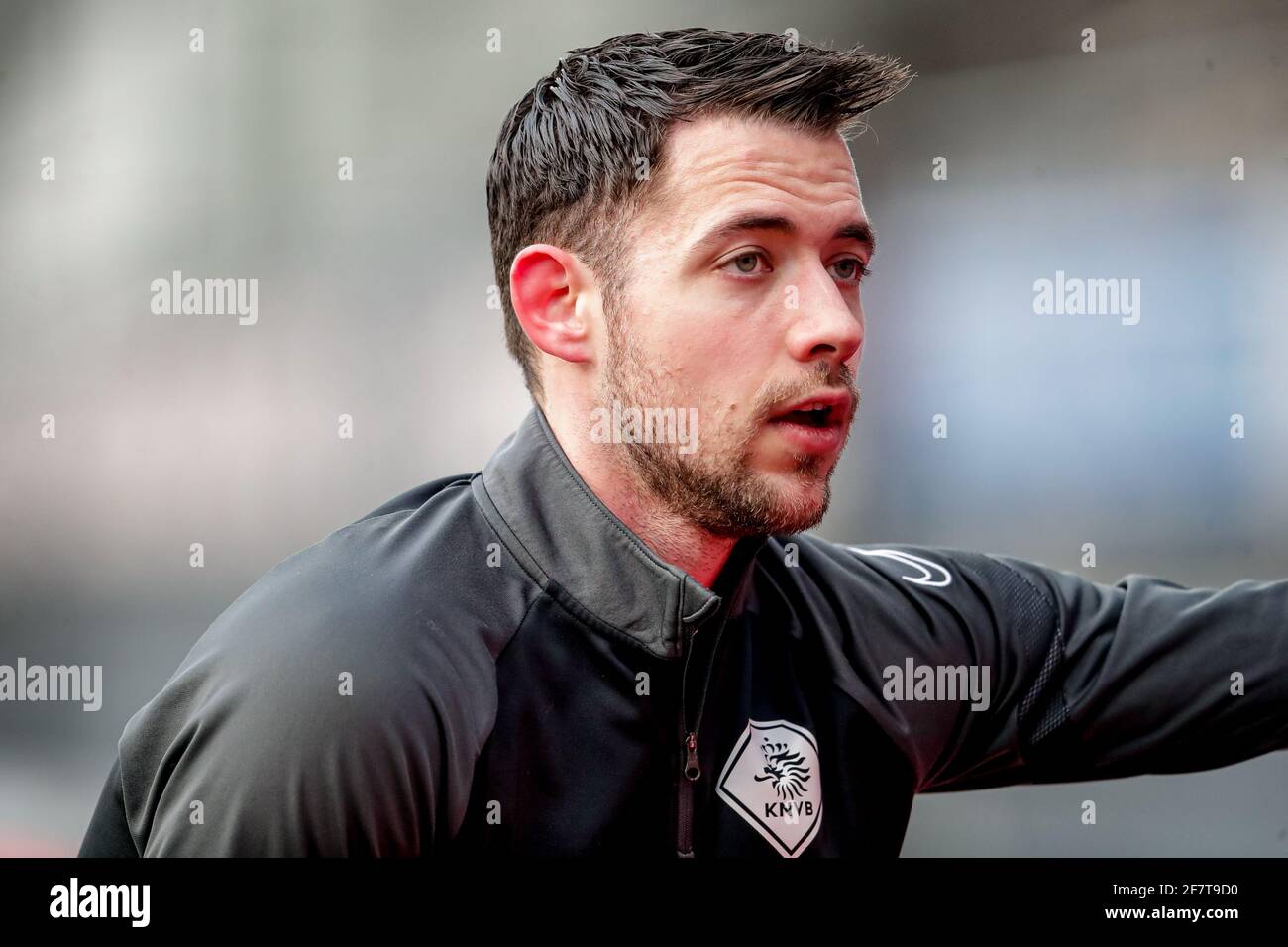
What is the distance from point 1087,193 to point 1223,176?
25 cm

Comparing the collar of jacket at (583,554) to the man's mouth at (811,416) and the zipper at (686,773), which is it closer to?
the zipper at (686,773)

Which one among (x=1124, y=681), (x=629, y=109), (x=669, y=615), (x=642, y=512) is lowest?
(x=1124, y=681)

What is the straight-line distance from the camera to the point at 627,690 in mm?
1429

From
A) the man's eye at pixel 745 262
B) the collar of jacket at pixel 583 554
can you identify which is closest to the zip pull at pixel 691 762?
the collar of jacket at pixel 583 554

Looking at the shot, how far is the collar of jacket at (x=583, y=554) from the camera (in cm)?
143

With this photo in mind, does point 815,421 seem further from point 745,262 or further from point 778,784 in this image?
point 778,784

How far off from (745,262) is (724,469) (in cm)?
29

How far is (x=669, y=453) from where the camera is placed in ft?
5.06

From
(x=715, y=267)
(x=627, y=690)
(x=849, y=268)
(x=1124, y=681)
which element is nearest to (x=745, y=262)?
(x=715, y=267)

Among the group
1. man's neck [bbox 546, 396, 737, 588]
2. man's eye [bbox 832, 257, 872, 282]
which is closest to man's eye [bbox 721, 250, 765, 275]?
man's eye [bbox 832, 257, 872, 282]

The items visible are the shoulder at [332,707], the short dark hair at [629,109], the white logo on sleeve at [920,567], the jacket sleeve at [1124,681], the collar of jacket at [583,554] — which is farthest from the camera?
the white logo on sleeve at [920,567]

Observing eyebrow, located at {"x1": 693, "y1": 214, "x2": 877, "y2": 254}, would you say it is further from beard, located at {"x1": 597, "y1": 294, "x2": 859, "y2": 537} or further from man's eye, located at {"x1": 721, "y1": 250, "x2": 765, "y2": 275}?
beard, located at {"x1": 597, "y1": 294, "x2": 859, "y2": 537}
